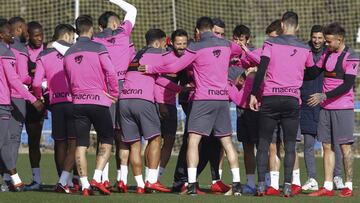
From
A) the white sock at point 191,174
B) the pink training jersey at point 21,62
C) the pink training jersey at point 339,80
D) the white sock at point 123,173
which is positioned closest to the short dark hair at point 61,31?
the pink training jersey at point 21,62

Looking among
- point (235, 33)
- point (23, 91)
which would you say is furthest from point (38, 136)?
point (235, 33)

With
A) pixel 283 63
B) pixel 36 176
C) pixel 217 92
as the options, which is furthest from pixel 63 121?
pixel 283 63

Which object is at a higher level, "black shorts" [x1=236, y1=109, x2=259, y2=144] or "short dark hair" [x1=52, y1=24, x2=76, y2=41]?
"short dark hair" [x1=52, y1=24, x2=76, y2=41]

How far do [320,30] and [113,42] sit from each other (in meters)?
3.15

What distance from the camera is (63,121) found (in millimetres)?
16062

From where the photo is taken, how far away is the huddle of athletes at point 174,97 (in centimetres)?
1499

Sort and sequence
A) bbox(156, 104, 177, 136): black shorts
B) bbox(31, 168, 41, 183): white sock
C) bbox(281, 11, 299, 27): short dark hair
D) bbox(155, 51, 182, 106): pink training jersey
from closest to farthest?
bbox(281, 11, 299, 27): short dark hair, bbox(155, 51, 182, 106): pink training jersey, bbox(156, 104, 177, 136): black shorts, bbox(31, 168, 41, 183): white sock

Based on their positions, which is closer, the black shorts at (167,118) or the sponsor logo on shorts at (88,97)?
the sponsor logo on shorts at (88,97)

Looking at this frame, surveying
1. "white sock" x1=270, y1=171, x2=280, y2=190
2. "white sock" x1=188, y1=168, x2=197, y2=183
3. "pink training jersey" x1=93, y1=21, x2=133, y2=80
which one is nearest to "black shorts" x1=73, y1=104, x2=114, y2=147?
"pink training jersey" x1=93, y1=21, x2=133, y2=80

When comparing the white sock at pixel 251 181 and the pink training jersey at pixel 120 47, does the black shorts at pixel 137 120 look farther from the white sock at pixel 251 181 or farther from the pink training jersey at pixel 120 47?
the white sock at pixel 251 181

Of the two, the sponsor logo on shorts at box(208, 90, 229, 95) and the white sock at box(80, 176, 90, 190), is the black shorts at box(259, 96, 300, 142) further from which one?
the white sock at box(80, 176, 90, 190)

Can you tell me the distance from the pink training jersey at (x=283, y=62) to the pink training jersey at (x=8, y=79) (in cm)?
332

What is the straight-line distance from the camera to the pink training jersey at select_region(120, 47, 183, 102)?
52.1ft

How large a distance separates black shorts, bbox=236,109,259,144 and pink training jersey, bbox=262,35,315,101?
96cm
